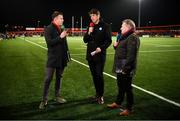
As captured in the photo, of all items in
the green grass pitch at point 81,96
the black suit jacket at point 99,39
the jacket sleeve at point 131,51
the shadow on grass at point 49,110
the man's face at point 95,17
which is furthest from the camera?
the black suit jacket at point 99,39

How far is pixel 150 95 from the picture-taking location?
7.91 m

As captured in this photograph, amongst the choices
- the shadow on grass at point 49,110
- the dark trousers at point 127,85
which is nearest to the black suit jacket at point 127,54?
the dark trousers at point 127,85

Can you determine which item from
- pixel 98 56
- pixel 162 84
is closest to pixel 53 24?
pixel 98 56

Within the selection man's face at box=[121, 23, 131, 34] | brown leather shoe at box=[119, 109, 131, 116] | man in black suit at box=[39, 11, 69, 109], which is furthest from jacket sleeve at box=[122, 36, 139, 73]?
man in black suit at box=[39, 11, 69, 109]

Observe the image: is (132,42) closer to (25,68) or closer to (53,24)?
(53,24)

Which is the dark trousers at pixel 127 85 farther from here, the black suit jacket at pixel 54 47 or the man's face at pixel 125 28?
the black suit jacket at pixel 54 47

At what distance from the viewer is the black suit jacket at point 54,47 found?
6.65 metres

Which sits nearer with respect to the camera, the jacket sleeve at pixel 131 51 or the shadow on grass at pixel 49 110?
the jacket sleeve at pixel 131 51

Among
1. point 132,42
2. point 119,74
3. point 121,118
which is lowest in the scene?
point 121,118

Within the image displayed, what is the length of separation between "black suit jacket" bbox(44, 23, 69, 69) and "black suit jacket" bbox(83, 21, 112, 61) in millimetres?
638

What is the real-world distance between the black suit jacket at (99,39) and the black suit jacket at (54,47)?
0.64 m

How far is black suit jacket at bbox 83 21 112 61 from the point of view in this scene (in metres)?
7.11

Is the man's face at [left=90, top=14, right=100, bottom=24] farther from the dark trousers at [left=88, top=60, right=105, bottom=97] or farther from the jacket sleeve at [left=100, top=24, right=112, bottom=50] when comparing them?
the dark trousers at [left=88, top=60, right=105, bottom=97]

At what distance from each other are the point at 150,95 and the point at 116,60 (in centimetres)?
204
